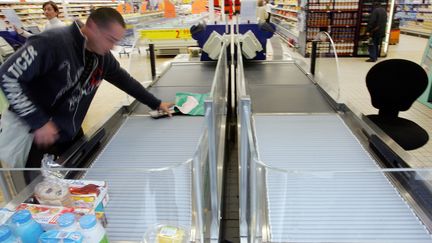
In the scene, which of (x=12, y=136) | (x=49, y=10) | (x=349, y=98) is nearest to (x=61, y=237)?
(x=12, y=136)

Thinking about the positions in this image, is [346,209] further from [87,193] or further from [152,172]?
[87,193]

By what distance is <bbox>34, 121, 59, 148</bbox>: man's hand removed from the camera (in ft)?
5.63

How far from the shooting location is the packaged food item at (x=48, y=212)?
3.56ft

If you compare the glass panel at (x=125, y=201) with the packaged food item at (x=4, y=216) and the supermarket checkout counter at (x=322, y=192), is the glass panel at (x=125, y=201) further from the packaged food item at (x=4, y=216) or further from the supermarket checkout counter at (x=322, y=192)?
the supermarket checkout counter at (x=322, y=192)

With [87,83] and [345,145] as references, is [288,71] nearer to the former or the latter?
[345,145]

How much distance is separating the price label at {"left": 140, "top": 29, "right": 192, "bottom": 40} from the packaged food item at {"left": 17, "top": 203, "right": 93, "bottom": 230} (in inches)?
347

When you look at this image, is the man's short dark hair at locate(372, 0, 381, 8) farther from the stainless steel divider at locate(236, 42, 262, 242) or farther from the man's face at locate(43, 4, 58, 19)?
the stainless steel divider at locate(236, 42, 262, 242)

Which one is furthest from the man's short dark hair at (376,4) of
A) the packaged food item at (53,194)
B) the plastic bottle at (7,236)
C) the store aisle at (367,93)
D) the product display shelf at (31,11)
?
the plastic bottle at (7,236)

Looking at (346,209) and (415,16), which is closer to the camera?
(346,209)

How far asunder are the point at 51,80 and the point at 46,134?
30cm

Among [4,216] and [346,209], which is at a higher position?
[4,216]

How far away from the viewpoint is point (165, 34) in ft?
31.6

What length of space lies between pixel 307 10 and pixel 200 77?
5.65 meters

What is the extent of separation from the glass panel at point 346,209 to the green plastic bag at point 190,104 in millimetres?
1377
